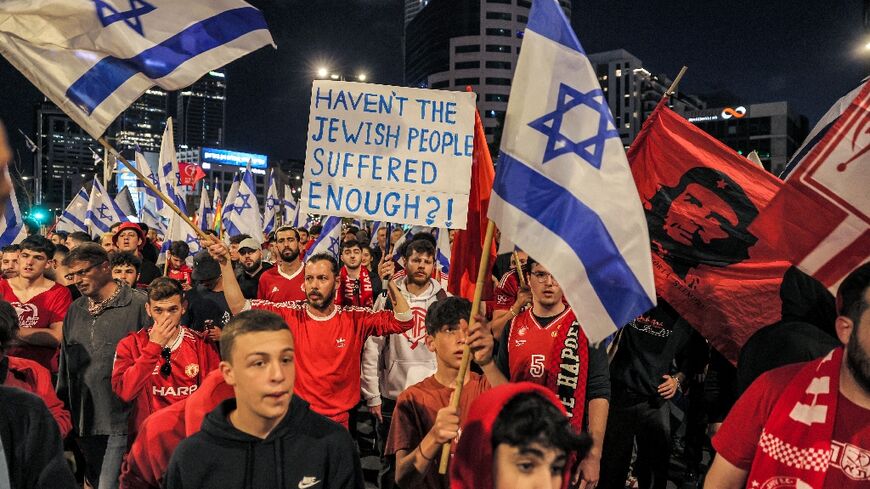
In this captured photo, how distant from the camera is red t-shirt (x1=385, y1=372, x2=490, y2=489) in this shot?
3.32 meters

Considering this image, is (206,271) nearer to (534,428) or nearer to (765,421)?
(534,428)

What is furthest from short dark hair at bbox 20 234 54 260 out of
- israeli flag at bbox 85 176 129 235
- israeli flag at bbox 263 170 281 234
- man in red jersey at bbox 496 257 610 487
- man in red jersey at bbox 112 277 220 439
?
israeli flag at bbox 263 170 281 234

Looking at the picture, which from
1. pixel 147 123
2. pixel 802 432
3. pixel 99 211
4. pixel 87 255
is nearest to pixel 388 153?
pixel 87 255

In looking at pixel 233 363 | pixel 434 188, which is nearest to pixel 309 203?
pixel 434 188

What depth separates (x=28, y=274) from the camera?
604cm

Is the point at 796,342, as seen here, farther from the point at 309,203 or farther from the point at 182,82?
the point at 182,82

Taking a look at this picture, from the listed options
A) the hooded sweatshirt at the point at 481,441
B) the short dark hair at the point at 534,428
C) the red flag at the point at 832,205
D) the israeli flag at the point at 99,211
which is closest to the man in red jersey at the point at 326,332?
the hooded sweatshirt at the point at 481,441

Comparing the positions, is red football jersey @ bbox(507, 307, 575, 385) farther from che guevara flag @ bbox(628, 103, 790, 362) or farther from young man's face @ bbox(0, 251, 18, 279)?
young man's face @ bbox(0, 251, 18, 279)

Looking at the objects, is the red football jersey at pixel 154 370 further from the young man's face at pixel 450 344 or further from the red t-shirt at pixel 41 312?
the young man's face at pixel 450 344

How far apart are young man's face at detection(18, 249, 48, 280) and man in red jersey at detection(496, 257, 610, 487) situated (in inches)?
177

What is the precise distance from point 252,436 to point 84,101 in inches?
123

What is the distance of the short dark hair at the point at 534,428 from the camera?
2512 millimetres

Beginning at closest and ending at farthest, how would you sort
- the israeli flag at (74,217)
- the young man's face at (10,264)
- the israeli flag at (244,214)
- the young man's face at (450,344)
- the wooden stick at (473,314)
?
the wooden stick at (473,314)
the young man's face at (450,344)
the young man's face at (10,264)
the israeli flag at (74,217)
the israeli flag at (244,214)

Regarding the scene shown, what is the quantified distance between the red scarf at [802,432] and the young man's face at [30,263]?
602cm
